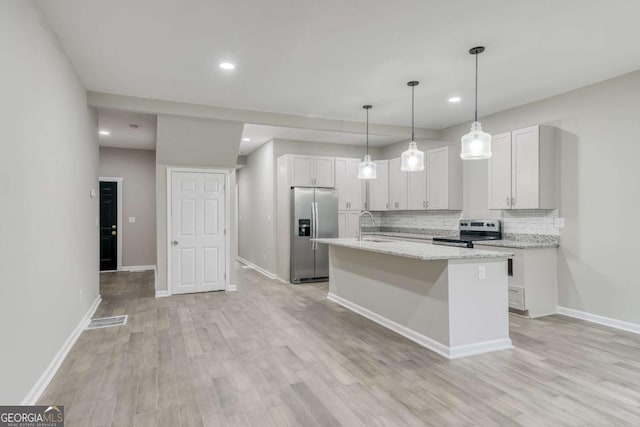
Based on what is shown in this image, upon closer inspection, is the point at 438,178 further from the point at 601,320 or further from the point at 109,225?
the point at 109,225

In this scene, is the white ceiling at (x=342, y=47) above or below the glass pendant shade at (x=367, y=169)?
above

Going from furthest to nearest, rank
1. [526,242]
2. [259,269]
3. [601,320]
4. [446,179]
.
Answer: [259,269] → [446,179] → [526,242] → [601,320]

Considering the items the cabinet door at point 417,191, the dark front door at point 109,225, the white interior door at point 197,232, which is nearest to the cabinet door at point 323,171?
the cabinet door at point 417,191

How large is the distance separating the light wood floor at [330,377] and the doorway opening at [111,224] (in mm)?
4466

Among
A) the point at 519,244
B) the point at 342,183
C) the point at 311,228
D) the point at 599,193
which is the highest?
the point at 342,183

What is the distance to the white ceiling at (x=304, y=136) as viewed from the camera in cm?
633

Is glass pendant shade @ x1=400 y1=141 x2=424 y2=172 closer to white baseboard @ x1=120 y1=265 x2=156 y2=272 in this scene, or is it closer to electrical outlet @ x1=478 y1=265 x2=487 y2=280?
electrical outlet @ x1=478 y1=265 x2=487 y2=280

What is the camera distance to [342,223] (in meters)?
7.36

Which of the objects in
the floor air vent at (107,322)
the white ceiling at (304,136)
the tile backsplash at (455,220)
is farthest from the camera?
the white ceiling at (304,136)

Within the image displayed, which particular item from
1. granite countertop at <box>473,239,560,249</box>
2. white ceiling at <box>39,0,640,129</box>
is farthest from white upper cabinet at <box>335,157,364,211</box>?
granite countertop at <box>473,239,560,249</box>

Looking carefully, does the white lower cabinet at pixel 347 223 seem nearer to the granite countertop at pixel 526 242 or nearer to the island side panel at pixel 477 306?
the granite countertop at pixel 526 242

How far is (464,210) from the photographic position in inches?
240

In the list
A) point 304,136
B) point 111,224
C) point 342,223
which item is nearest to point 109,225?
point 111,224

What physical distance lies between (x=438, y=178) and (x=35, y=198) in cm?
540
